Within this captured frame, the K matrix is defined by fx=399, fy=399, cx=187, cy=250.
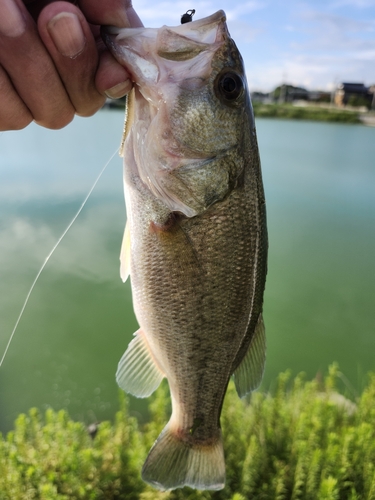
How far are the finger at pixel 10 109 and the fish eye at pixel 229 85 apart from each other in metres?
0.59

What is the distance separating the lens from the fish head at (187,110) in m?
1.16

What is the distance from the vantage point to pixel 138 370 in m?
1.54

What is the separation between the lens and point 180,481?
1.51 metres

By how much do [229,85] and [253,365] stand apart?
0.99 m

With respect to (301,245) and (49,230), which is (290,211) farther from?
(49,230)

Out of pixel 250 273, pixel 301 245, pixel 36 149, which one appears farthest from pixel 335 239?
pixel 250 273

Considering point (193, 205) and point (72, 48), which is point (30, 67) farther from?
point (193, 205)

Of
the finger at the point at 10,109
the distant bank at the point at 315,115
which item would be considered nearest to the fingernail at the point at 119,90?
the finger at the point at 10,109

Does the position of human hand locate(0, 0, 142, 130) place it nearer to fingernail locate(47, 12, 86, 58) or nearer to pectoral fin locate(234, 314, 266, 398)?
fingernail locate(47, 12, 86, 58)

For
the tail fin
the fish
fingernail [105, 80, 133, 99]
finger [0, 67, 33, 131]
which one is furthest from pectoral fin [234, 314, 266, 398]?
finger [0, 67, 33, 131]

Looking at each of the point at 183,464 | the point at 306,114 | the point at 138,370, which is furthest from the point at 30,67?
the point at 306,114

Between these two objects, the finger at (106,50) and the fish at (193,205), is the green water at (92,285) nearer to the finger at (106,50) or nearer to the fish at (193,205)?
the fish at (193,205)

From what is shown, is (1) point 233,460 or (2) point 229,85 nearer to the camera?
(2) point 229,85

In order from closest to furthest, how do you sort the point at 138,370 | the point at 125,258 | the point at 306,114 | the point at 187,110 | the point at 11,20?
the point at 11,20, the point at 187,110, the point at 125,258, the point at 138,370, the point at 306,114
